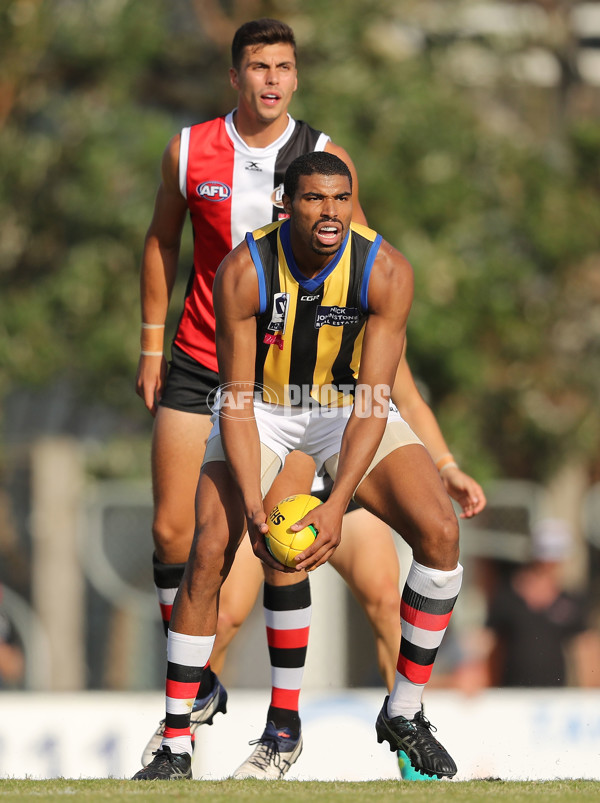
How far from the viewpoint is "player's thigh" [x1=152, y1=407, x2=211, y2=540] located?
6316 mm

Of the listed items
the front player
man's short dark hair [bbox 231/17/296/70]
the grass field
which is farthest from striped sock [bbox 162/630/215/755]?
man's short dark hair [bbox 231/17/296/70]

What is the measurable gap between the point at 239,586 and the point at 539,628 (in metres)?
4.86

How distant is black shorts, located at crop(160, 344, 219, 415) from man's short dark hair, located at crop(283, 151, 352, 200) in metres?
1.13

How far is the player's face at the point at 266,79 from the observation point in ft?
20.2

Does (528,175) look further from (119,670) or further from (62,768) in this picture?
(62,768)

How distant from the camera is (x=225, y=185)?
6.20 meters

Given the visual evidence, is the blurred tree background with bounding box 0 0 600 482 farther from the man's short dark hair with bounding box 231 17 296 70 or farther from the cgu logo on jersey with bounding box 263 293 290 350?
the cgu logo on jersey with bounding box 263 293 290 350

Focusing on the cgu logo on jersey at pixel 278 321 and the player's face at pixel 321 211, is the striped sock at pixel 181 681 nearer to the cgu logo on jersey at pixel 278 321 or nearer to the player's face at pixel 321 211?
the cgu logo on jersey at pixel 278 321

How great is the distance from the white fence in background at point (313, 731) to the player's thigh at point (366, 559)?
239 cm

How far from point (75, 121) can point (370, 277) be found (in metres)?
8.28

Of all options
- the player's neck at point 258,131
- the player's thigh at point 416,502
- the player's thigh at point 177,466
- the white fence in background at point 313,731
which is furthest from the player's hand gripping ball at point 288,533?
the white fence in background at point 313,731

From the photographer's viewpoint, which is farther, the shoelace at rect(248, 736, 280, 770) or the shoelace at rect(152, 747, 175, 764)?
the shoelace at rect(248, 736, 280, 770)

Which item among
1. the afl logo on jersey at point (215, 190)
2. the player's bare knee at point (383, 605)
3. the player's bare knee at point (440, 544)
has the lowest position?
the player's bare knee at point (383, 605)

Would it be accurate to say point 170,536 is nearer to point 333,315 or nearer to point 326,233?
point 333,315
